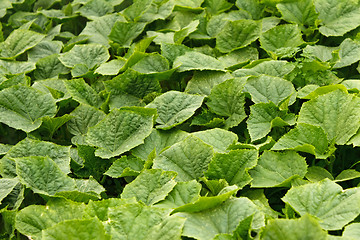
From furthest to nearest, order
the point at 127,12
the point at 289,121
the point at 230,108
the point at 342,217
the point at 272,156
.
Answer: the point at 127,12 → the point at 230,108 → the point at 289,121 → the point at 272,156 → the point at 342,217

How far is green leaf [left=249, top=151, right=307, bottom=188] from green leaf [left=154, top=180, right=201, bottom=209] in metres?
0.26

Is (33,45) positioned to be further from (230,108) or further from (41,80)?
(230,108)

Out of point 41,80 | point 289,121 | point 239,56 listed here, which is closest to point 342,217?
point 289,121

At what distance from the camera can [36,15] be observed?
416 cm

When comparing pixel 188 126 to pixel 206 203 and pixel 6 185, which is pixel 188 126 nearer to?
pixel 206 203

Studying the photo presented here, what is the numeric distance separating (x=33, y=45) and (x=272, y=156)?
6.90ft

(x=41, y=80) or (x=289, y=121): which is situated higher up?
(x=289, y=121)

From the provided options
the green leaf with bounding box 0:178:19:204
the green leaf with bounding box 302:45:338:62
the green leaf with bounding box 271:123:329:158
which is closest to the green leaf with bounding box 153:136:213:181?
the green leaf with bounding box 271:123:329:158

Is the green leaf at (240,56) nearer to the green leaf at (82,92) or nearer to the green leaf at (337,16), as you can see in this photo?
the green leaf at (337,16)

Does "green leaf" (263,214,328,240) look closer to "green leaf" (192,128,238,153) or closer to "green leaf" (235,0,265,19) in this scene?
"green leaf" (192,128,238,153)

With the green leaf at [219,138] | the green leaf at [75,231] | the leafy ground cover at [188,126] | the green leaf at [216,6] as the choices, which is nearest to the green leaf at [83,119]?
the leafy ground cover at [188,126]

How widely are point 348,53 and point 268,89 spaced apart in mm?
735

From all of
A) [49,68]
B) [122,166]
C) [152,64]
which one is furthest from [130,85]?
[49,68]

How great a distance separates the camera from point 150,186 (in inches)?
86.0
